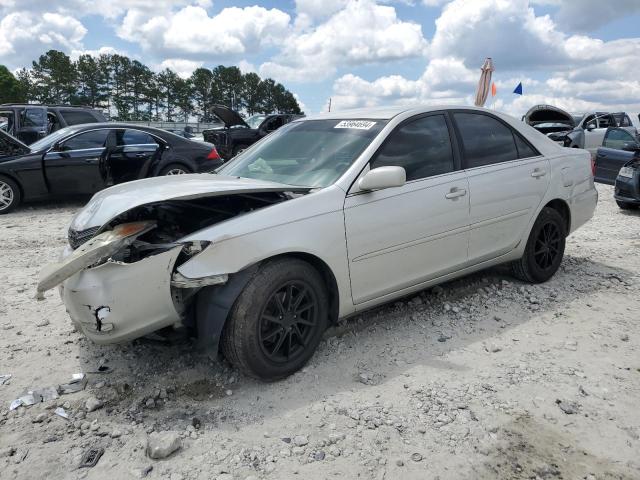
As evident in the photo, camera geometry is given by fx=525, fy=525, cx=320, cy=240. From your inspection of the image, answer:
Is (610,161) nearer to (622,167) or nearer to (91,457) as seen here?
(622,167)

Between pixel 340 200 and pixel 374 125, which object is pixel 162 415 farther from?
pixel 374 125

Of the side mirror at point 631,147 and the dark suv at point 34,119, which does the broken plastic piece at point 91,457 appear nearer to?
the side mirror at point 631,147

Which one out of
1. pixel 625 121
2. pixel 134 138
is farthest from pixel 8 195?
pixel 625 121

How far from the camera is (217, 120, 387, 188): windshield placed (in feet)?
11.7

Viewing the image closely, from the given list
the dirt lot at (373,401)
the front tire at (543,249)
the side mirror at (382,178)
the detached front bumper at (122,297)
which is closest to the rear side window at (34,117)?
the dirt lot at (373,401)

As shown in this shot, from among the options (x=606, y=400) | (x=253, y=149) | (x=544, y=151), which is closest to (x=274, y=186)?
(x=253, y=149)

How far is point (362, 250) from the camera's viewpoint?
3361mm

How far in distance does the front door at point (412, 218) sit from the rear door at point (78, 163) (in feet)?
22.0

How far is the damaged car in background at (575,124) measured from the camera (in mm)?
15406

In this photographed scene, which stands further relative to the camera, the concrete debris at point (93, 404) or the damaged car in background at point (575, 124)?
the damaged car in background at point (575, 124)

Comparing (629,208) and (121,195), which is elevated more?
(121,195)

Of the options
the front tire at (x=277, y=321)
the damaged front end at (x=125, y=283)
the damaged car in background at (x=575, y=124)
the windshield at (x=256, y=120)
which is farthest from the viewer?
the windshield at (x=256, y=120)

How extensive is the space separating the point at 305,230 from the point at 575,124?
17367mm

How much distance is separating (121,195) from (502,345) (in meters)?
2.75
